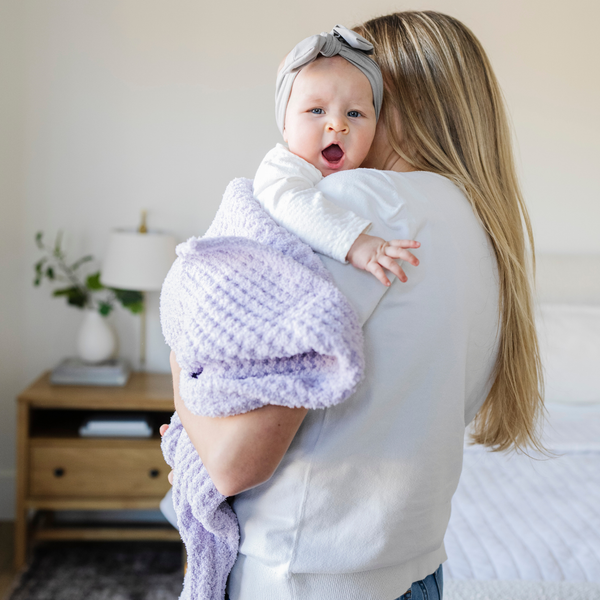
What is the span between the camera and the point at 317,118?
925mm

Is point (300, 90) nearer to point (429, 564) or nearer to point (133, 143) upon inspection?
point (429, 564)

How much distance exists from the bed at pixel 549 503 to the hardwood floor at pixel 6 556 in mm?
1684

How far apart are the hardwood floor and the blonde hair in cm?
211

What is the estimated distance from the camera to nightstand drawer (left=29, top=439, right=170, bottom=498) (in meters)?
2.21

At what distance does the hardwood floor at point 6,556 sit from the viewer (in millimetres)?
2174

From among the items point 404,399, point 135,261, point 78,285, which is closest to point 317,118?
point 404,399

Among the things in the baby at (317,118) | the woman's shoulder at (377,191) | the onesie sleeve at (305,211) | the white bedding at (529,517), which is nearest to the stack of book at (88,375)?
the white bedding at (529,517)

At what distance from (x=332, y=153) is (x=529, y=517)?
1.15 meters

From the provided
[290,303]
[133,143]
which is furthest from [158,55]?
[290,303]

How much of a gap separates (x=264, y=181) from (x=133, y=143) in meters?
1.99

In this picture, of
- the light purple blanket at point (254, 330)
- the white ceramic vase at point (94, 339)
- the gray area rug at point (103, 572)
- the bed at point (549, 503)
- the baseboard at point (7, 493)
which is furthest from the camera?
the baseboard at point (7, 493)

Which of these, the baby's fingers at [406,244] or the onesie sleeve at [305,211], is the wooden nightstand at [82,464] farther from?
the baby's fingers at [406,244]

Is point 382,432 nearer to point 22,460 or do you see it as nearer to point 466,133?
point 466,133

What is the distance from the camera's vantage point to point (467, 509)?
5.19ft
